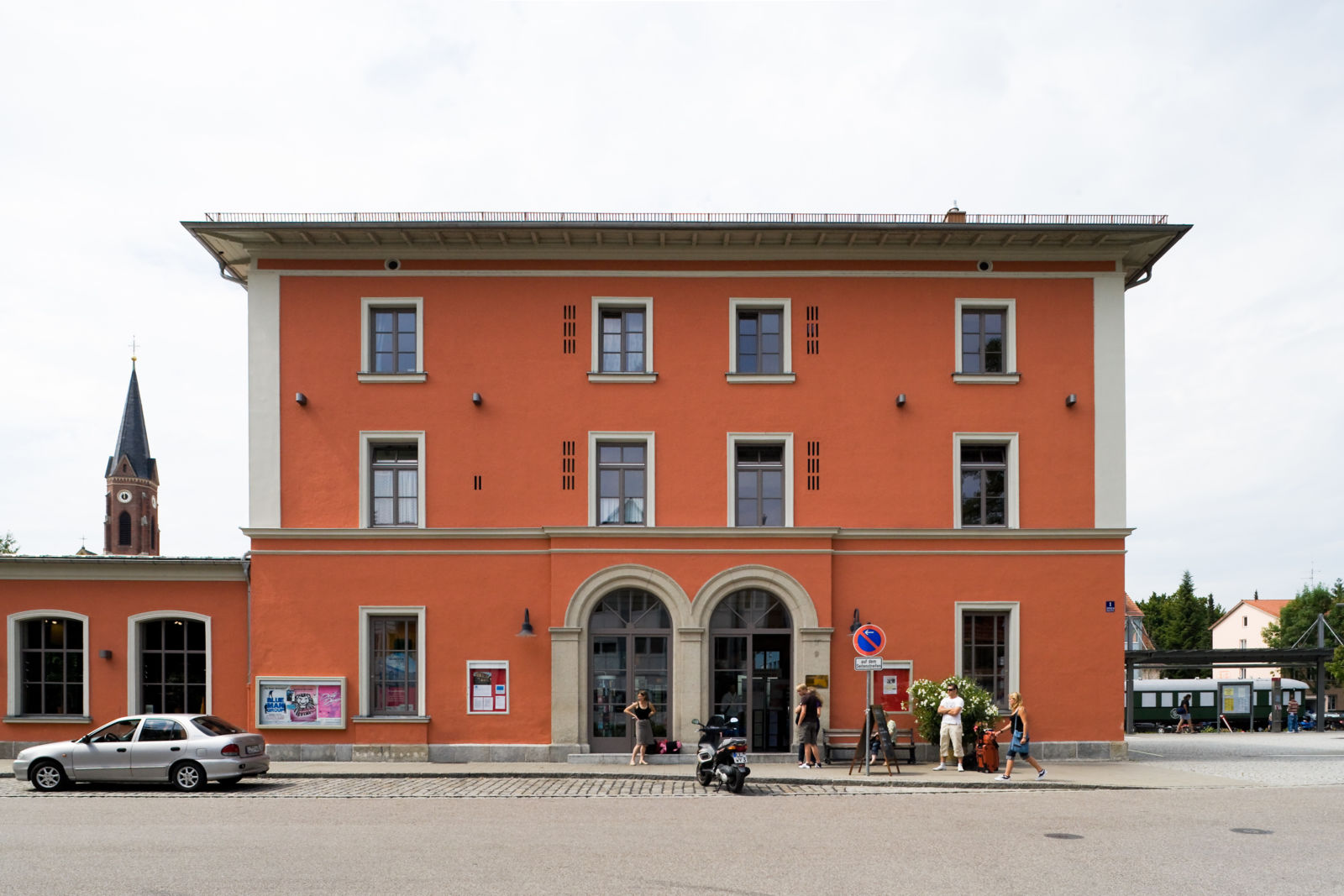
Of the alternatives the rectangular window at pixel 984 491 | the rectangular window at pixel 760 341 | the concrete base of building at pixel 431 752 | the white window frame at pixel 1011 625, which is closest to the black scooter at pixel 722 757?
the concrete base of building at pixel 431 752

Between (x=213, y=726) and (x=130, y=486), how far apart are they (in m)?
77.6

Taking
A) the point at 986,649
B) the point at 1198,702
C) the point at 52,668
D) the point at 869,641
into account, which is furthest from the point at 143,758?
the point at 1198,702

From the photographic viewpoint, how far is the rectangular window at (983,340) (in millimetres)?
21125

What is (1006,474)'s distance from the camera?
20859 mm

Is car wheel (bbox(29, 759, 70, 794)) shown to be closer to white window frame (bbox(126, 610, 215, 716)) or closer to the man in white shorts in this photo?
white window frame (bbox(126, 610, 215, 716))

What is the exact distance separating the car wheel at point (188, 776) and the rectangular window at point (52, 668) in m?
5.64

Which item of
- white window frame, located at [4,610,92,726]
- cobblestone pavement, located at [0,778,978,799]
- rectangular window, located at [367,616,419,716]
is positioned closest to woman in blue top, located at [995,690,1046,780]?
cobblestone pavement, located at [0,778,978,799]

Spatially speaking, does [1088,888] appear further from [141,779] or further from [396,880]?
[141,779]

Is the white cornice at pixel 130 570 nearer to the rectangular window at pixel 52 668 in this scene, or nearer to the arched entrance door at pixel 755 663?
the rectangular window at pixel 52 668

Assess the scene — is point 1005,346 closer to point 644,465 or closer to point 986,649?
point 986,649

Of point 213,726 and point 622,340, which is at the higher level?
point 622,340

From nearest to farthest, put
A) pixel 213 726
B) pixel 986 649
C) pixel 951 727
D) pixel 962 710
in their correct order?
pixel 213 726 → pixel 951 727 → pixel 962 710 → pixel 986 649

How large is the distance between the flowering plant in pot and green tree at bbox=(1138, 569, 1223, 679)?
73.0m

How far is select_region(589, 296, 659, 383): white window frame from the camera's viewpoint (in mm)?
20703
